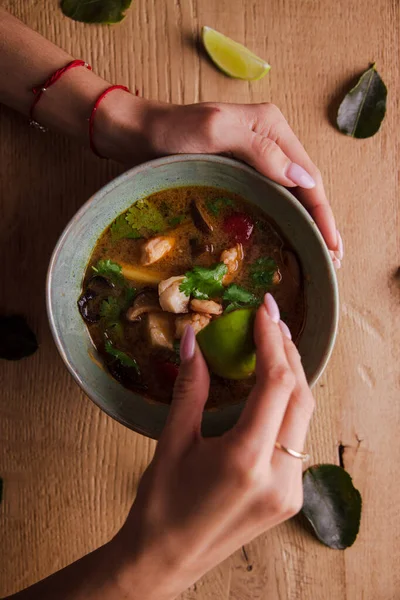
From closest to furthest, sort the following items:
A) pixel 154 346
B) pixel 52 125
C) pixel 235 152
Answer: pixel 235 152 < pixel 154 346 < pixel 52 125

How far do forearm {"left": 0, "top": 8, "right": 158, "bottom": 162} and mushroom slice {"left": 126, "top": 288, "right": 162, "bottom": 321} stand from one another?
398 mm

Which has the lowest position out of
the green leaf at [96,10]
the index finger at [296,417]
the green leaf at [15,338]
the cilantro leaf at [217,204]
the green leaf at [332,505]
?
the green leaf at [332,505]

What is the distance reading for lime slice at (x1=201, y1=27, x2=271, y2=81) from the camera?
74.5 inches

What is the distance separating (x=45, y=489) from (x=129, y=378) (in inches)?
20.1

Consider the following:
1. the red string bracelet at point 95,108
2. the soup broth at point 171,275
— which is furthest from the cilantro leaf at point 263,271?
the red string bracelet at point 95,108

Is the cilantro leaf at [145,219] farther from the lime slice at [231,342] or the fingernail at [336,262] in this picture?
the fingernail at [336,262]

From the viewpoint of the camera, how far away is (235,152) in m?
1.61

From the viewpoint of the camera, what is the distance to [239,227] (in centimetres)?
173

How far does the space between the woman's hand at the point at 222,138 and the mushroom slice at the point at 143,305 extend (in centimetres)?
39

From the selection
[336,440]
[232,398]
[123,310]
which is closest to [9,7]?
[123,310]

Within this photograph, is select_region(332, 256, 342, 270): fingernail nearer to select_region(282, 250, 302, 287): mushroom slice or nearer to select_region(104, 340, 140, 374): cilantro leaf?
select_region(282, 250, 302, 287): mushroom slice

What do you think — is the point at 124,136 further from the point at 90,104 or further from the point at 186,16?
the point at 186,16

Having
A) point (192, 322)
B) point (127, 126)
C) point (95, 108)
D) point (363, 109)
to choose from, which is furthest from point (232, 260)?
point (363, 109)

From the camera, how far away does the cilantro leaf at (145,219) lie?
1731 millimetres
